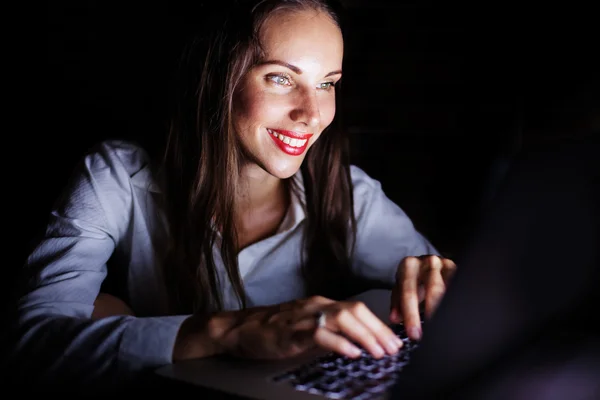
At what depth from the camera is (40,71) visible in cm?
150

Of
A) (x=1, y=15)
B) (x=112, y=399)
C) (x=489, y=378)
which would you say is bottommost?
(x=112, y=399)

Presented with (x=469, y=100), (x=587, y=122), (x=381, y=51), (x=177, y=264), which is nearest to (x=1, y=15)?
(x=177, y=264)

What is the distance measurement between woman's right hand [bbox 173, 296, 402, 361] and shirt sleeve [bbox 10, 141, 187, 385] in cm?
6

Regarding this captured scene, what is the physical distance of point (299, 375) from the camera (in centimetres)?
74

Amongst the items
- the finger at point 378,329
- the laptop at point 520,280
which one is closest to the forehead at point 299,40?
the finger at point 378,329

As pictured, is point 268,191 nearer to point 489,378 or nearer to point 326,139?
point 326,139

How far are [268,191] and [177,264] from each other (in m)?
0.27

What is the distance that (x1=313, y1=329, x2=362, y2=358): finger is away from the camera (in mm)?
736

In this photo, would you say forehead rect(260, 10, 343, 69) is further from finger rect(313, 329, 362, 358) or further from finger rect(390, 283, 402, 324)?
finger rect(313, 329, 362, 358)

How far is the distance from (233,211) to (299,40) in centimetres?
37

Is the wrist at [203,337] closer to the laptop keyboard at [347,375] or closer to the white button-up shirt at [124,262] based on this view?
the white button-up shirt at [124,262]

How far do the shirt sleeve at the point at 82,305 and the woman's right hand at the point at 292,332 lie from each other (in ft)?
0.21

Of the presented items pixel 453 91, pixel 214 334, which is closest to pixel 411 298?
pixel 214 334

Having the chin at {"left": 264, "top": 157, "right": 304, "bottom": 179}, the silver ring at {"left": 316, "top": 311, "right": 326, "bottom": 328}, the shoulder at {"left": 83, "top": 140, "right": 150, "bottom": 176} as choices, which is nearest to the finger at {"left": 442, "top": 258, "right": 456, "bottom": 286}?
the silver ring at {"left": 316, "top": 311, "right": 326, "bottom": 328}
